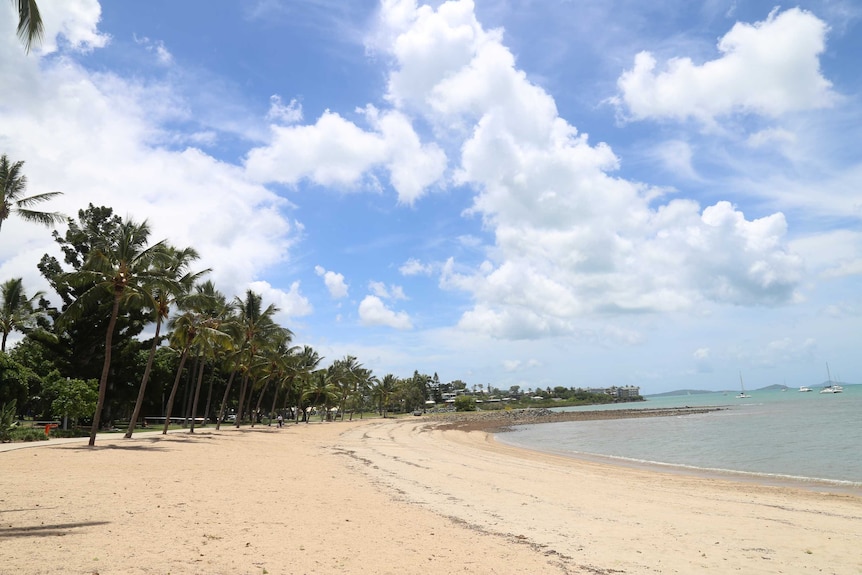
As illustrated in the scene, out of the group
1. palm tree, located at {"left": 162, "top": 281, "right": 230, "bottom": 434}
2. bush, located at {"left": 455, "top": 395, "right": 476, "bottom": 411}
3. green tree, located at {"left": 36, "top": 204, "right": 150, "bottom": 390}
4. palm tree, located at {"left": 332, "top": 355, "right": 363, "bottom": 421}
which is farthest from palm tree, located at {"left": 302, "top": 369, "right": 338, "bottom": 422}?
bush, located at {"left": 455, "top": 395, "right": 476, "bottom": 411}

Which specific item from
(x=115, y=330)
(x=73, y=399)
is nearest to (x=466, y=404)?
(x=115, y=330)

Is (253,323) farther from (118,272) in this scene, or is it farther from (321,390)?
(321,390)

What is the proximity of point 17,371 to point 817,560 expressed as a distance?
36.0 m

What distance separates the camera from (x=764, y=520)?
1184 centimetres

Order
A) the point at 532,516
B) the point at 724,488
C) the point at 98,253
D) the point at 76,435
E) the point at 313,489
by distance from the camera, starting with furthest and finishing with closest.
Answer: the point at 76,435
the point at 98,253
the point at 724,488
the point at 313,489
the point at 532,516

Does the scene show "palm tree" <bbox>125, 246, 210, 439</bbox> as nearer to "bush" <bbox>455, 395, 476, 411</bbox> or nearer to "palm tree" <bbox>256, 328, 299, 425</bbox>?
"palm tree" <bbox>256, 328, 299, 425</bbox>

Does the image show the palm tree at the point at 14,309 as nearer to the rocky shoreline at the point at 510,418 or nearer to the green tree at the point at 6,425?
the green tree at the point at 6,425

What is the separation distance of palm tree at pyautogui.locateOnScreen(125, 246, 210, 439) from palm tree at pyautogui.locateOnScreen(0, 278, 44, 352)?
16.3 m

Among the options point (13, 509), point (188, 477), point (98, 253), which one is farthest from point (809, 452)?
point (98, 253)

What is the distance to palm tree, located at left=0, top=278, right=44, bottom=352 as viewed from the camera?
131 feet

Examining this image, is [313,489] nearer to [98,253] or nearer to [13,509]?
[13,509]

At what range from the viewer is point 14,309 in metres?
42.5

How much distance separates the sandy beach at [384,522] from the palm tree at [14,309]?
27.5 meters

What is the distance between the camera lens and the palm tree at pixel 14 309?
39812 millimetres
